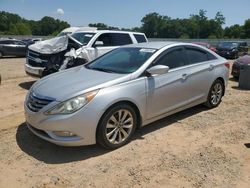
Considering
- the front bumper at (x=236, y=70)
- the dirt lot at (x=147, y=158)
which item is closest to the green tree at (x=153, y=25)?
the front bumper at (x=236, y=70)

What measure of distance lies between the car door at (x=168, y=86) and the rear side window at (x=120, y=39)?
4.48 m

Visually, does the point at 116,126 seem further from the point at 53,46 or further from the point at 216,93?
the point at 53,46

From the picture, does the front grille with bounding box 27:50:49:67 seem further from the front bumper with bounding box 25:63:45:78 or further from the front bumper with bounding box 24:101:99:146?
the front bumper with bounding box 24:101:99:146

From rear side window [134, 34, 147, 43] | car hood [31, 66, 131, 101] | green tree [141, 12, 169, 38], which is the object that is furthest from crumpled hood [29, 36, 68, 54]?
green tree [141, 12, 169, 38]

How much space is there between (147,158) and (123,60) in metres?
1.91

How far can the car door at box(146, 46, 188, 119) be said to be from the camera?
199 inches

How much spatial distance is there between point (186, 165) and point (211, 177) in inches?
16.0

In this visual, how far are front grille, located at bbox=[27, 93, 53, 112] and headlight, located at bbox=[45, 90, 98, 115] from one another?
6.9 inches

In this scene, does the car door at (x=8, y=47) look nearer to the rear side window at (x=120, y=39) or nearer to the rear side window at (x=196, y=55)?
the rear side window at (x=120, y=39)

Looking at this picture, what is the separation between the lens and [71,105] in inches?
168

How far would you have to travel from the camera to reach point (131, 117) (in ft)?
15.7

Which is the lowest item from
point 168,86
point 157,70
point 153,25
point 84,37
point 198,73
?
point 168,86

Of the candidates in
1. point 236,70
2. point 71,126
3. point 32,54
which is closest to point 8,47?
point 32,54

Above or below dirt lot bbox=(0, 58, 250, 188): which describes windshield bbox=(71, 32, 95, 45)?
above
